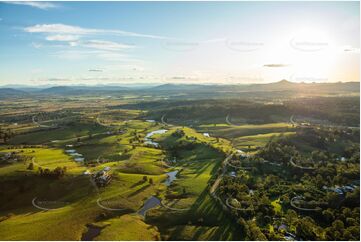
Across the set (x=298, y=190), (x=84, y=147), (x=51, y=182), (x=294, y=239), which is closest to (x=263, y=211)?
(x=294, y=239)

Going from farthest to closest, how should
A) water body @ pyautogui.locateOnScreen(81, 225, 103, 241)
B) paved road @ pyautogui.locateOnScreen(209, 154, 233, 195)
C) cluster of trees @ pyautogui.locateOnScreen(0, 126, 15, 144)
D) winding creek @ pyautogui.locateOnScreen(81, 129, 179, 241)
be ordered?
cluster of trees @ pyautogui.locateOnScreen(0, 126, 15, 144), paved road @ pyautogui.locateOnScreen(209, 154, 233, 195), winding creek @ pyautogui.locateOnScreen(81, 129, 179, 241), water body @ pyautogui.locateOnScreen(81, 225, 103, 241)

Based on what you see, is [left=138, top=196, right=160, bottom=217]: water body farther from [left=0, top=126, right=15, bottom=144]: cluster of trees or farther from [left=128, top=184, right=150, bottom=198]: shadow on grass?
[left=0, top=126, right=15, bottom=144]: cluster of trees

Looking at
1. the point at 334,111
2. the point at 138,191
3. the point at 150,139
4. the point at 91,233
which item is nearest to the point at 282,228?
the point at 138,191

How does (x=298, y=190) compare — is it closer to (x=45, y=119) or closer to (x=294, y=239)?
(x=294, y=239)

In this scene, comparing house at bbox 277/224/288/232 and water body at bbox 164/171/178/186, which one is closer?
house at bbox 277/224/288/232

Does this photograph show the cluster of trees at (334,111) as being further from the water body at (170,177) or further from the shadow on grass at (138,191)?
the shadow on grass at (138,191)

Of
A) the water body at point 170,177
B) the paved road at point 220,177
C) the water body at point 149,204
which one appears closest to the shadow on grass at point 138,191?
the water body at point 149,204

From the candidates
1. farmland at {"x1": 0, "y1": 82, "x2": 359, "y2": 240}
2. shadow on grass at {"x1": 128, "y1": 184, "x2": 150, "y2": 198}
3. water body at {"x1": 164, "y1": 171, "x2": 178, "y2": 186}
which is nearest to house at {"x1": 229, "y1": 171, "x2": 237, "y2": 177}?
farmland at {"x1": 0, "y1": 82, "x2": 359, "y2": 240}

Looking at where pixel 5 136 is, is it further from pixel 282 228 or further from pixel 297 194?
pixel 282 228
